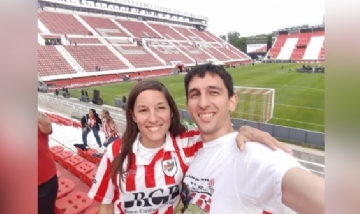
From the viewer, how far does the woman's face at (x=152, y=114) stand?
849mm

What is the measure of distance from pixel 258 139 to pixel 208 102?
169mm

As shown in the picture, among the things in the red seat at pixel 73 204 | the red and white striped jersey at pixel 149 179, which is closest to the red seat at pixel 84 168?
the red seat at pixel 73 204

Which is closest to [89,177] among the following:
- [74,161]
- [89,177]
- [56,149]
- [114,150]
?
[89,177]

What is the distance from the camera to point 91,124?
1592 mm

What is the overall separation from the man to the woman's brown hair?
0.10m

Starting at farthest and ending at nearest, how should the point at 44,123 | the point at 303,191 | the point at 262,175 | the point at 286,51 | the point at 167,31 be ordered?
the point at 167,31 → the point at 286,51 → the point at 44,123 → the point at 262,175 → the point at 303,191

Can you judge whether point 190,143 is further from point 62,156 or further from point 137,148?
point 62,156

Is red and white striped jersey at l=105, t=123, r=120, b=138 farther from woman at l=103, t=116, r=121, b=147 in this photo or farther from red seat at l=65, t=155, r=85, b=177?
red seat at l=65, t=155, r=85, b=177

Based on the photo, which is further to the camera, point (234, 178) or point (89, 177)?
point (89, 177)

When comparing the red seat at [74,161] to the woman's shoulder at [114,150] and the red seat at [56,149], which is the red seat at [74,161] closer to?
the red seat at [56,149]

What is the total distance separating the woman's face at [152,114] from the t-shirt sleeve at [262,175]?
0.25 metres

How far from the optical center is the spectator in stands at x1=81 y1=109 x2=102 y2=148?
62.1 inches

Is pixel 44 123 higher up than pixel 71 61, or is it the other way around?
pixel 71 61
